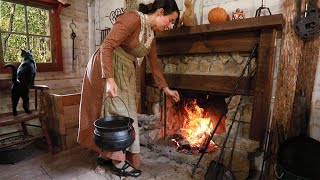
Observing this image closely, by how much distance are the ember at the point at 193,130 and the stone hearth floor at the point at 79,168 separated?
30 centimetres

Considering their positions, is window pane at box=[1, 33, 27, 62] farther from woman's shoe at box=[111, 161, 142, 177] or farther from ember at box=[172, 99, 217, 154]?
ember at box=[172, 99, 217, 154]

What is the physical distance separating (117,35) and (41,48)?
220 centimetres

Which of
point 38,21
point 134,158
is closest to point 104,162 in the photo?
A: point 134,158

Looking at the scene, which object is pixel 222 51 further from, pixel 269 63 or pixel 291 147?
pixel 291 147

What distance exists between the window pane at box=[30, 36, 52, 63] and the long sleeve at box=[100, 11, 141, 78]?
211cm

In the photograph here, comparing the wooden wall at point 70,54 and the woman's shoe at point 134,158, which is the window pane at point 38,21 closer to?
the wooden wall at point 70,54

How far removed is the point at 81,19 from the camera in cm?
362

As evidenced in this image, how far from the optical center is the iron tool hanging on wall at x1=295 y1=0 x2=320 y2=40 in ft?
5.34

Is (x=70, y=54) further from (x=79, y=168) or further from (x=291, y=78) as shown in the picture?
(x=291, y=78)

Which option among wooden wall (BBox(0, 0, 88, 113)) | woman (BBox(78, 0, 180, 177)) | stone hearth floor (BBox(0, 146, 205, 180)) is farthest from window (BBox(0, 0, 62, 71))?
woman (BBox(78, 0, 180, 177))

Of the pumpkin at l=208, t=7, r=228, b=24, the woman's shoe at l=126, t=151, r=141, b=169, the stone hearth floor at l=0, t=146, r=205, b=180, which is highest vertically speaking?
the pumpkin at l=208, t=7, r=228, b=24

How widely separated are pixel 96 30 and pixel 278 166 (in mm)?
3245

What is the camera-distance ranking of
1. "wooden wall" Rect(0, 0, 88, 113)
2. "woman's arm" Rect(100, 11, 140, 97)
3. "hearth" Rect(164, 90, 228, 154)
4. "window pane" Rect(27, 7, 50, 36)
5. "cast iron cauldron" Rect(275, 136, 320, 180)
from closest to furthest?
"cast iron cauldron" Rect(275, 136, 320, 180) → "woman's arm" Rect(100, 11, 140, 97) → "hearth" Rect(164, 90, 228, 154) → "window pane" Rect(27, 7, 50, 36) → "wooden wall" Rect(0, 0, 88, 113)

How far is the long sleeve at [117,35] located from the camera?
5.24 feet
